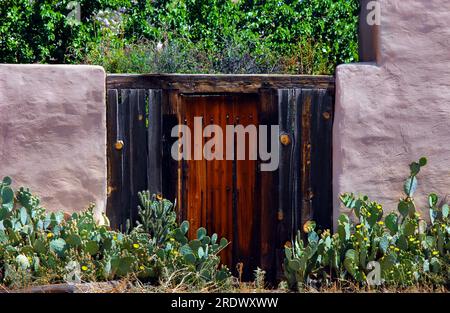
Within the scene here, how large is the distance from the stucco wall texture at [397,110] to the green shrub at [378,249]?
0.64 ft

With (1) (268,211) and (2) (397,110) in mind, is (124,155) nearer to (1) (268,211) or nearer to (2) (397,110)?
Answer: (1) (268,211)

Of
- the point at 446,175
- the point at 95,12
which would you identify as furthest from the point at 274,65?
the point at 95,12

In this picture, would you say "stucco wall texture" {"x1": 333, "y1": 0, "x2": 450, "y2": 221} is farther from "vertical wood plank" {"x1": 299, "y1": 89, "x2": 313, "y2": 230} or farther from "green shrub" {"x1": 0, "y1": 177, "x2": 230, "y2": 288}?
"green shrub" {"x1": 0, "y1": 177, "x2": 230, "y2": 288}

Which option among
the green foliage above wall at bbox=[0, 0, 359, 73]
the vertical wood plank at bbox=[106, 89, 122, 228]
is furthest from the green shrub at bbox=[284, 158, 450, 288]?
the green foliage above wall at bbox=[0, 0, 359, 73]

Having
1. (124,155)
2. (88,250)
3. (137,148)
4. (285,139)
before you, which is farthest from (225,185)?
(88,250)

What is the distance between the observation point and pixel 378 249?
836 centimetres

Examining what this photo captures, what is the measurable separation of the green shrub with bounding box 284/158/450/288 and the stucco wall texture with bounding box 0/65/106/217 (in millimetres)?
2232

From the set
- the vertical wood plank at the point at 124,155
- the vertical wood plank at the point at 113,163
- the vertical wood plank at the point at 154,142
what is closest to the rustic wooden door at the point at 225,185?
the vertical wood plank at the point at 154,142

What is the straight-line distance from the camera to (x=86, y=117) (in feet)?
29.0

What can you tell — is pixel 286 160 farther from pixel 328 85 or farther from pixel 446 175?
pixel 446 175

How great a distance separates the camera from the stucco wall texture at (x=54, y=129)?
8.84 metres

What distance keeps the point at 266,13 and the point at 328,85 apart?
685cm

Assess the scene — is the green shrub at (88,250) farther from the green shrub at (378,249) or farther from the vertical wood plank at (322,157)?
the vertical wood plank at (322,157)

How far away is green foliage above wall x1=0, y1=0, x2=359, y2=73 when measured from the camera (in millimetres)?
14641
